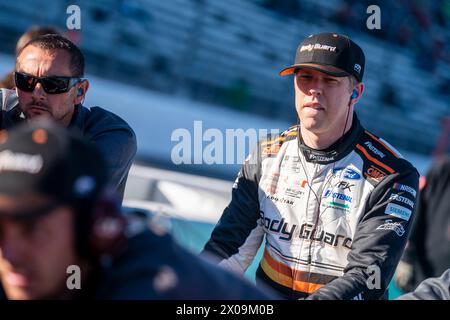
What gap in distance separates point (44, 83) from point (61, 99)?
11cm

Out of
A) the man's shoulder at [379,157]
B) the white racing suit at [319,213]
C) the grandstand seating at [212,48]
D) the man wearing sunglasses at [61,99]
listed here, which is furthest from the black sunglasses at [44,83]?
the grandstand seating at [212,48]

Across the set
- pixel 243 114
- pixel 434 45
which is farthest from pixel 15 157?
pixel 434 45

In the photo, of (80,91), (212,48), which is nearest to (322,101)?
(80,91)

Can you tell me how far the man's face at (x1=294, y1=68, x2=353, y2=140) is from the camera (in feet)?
11.3

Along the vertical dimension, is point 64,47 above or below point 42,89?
above

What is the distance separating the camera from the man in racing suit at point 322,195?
337 centimetres

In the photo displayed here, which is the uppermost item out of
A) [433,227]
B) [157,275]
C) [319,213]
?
[157,275]

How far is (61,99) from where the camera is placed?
12.1 feet

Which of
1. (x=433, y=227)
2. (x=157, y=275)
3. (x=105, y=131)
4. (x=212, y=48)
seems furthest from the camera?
(x=212, y=48)

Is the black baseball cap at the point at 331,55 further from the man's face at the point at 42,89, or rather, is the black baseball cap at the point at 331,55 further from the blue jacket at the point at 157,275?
the blue jacket at the point at 157,275

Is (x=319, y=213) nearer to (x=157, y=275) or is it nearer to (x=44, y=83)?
(x=44, y=83)

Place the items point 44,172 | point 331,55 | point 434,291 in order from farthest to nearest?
point 331,55 → point 434,291 → point 44,172

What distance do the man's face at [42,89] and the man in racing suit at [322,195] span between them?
0.89 m
